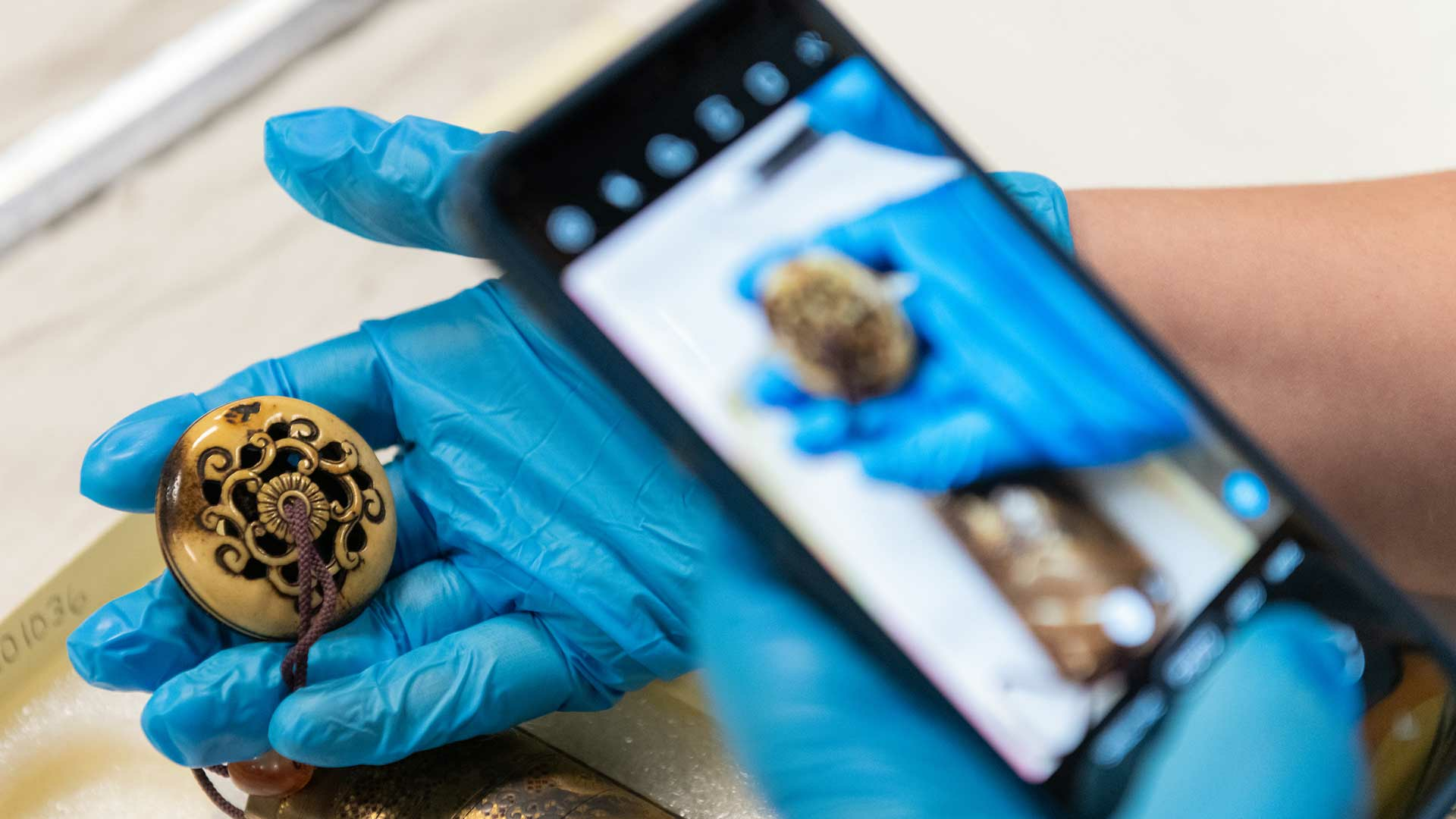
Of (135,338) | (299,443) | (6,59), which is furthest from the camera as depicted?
(6,59)

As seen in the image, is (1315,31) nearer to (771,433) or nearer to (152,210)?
(771,433)

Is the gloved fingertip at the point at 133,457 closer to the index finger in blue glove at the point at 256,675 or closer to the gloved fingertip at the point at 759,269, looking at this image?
the index finger in blue glove at the point at 256,675

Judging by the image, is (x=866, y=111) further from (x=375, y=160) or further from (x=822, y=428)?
(x=375, y=160)

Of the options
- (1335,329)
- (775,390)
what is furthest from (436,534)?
(1335,329)

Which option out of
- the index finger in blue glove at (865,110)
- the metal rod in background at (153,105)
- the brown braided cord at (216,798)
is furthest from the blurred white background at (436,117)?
the index finger in blue glove at (865,110)

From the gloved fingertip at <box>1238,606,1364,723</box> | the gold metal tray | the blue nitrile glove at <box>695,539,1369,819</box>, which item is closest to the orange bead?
the gold metal tray

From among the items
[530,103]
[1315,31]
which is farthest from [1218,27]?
[530,103]

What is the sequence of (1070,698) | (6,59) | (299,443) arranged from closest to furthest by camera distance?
1. (1070,698)
2. (299,443)
3. (6,59)
